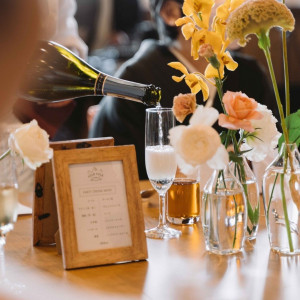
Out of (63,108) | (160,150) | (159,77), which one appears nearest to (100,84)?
(160,150)

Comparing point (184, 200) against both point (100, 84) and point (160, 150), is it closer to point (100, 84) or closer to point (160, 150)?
point (160, 150)

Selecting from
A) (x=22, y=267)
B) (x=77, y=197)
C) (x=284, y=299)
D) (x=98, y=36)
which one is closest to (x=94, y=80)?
(x=77, y=197)

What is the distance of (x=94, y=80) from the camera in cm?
129

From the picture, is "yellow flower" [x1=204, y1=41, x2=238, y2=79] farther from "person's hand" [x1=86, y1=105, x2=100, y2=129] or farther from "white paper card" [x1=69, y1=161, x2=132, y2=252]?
"person's hand" [x1=86, y1=105, x2=100, y2=129]

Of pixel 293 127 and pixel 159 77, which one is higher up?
pixel 159 77

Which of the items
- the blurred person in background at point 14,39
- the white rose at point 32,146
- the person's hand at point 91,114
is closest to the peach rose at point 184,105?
the white rose at point 32,146

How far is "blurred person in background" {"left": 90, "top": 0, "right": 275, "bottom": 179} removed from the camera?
8.16 feet

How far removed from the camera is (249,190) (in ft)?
3.64

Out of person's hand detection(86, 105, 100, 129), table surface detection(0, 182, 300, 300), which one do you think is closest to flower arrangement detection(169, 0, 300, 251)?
table surface detection(0, 182, 300, 300)

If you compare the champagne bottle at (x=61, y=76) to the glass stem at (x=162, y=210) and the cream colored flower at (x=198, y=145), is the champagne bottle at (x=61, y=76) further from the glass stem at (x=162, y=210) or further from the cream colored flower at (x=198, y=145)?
the cream colored flower at (x=198, y=145)

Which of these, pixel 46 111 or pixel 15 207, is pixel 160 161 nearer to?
pixel 15 207

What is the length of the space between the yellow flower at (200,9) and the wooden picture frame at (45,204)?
283 millimetres

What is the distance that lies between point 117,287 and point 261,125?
42 centimetres

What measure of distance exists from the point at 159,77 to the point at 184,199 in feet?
4.55
